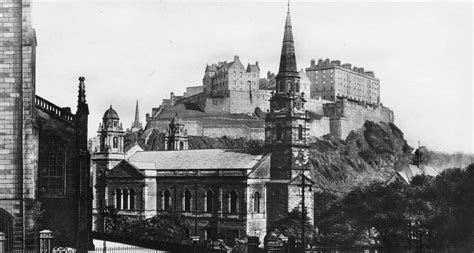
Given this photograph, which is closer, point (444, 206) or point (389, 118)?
point (444, 206)

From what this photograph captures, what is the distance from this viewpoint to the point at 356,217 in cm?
4738

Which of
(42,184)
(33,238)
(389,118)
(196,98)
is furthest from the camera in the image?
(389,118)

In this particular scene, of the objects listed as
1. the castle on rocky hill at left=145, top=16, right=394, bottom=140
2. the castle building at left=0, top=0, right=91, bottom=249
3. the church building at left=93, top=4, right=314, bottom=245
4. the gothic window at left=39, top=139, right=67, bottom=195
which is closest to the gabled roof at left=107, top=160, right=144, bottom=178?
the church building at left=93, top=4, right=314, bottom=245

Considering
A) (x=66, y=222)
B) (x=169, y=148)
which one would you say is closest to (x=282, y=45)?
(x=169, y=148)

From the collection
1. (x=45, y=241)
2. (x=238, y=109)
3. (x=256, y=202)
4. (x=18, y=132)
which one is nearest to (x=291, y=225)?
(x=256, y=202)

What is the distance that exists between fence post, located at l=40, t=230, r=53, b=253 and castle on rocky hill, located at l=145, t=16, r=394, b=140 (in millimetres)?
73961

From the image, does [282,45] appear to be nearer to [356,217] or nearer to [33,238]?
[356,217]

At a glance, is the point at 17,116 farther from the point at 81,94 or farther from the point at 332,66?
the point at 332,66

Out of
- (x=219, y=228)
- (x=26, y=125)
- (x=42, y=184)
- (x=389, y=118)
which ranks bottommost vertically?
(x=219, y=228)

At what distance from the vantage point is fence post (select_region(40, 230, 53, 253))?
78.1 feet

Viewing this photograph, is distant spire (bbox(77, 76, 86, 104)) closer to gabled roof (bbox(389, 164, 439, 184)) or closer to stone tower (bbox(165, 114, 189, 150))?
stone tower (bbox(165, 114, 189, 150))

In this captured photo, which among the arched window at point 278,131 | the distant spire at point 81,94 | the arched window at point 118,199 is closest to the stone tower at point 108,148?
the arched window at point 118,199

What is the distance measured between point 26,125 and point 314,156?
65.8m

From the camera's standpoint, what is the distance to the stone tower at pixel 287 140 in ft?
186
